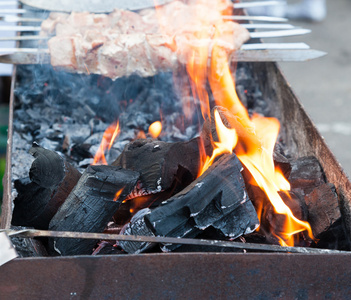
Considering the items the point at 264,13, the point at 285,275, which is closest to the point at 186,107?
the point at 285,275

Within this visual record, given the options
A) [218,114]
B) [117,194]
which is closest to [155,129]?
[218,114]

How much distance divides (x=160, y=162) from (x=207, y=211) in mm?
397

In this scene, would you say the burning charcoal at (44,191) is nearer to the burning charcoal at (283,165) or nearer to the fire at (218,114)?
the fire at (218,114)

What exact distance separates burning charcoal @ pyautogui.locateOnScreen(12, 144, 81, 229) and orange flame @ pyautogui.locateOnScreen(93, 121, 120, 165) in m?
0.60

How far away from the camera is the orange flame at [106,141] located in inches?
114

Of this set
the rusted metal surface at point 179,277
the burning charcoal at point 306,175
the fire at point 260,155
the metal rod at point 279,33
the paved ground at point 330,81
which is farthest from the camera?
the paved ground at point 330,81

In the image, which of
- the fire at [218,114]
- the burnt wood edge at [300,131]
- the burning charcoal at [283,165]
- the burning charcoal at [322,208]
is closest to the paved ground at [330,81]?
the burnt wood edge at [300,131]

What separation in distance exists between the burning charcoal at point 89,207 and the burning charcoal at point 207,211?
15cm

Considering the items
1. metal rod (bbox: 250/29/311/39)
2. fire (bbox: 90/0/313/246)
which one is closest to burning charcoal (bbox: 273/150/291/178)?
fire (bbox: 90/0/313/246)

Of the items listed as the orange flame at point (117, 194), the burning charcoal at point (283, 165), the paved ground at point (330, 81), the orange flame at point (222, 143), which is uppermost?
the orange flame at point (222, 143)

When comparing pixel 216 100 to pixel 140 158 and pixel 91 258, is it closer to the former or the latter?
pixel 140 158

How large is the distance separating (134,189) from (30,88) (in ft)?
6.19

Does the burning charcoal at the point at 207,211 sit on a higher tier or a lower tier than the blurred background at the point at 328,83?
higher

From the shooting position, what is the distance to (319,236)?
212 cm
